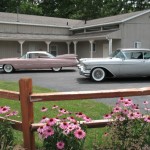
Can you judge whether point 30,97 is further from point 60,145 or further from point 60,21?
point 60,21

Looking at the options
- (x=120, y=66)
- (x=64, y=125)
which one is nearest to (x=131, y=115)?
(x=64, y=125)

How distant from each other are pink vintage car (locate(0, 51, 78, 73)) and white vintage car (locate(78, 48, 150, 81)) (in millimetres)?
6574

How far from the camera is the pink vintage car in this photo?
21078mm

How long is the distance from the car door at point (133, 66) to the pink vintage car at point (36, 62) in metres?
7.29

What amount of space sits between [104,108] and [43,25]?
29350 mm

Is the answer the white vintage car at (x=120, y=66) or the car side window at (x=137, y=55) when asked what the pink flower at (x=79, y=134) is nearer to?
the white vintage car at (x=120, y=66)

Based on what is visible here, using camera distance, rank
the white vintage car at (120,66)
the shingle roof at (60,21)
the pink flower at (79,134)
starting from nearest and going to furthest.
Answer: the pink flower at (79,134), the white vintage car at (120,66), the shingle roof at (60,21)

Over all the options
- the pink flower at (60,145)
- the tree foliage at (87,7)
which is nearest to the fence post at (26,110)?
the pink flower at (60,145)

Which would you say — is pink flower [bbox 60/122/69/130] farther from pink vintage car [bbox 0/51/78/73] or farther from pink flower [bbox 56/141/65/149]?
pink vintage car [bbox 0/51/78/73]

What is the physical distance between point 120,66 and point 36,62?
321 inches

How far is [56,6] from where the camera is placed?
184 feet

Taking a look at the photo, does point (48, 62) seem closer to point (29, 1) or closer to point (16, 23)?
point (16, 23)

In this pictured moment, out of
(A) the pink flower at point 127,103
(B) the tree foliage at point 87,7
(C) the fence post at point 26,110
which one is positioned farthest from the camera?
(B) the tree foliage at point 87,7

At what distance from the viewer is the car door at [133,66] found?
14562 millimetres
